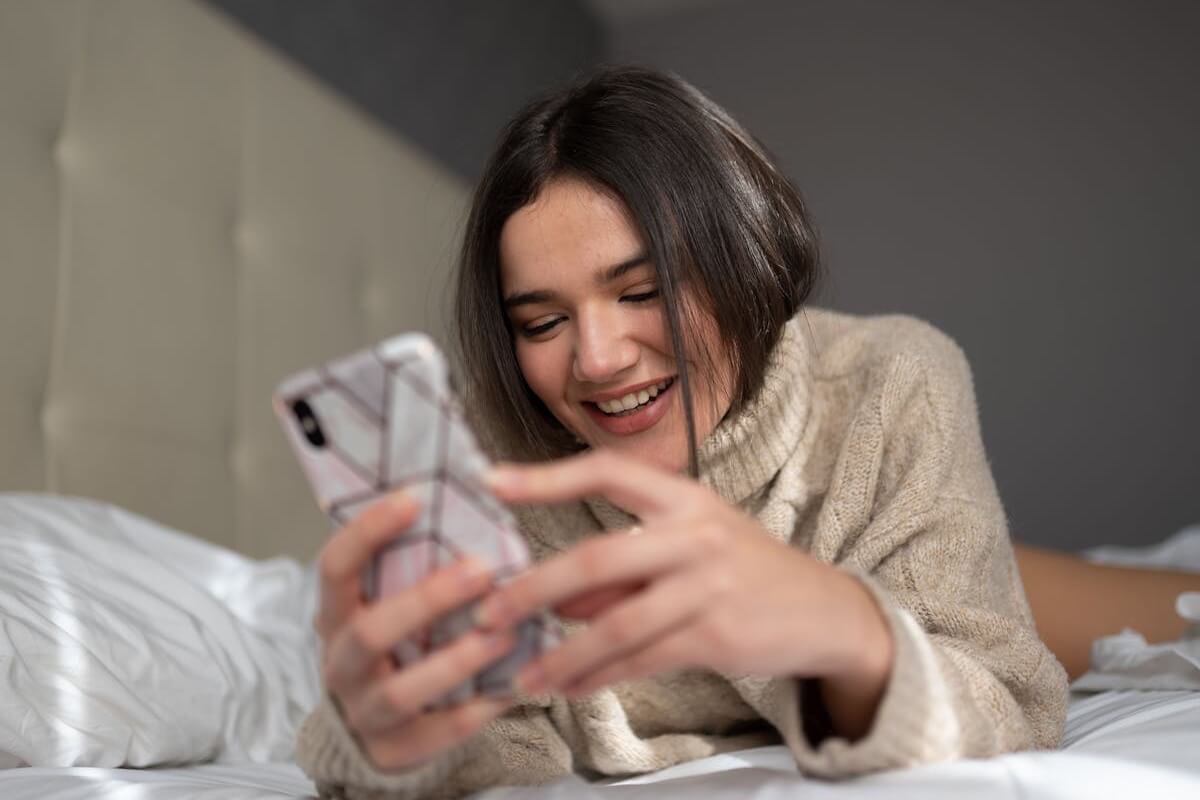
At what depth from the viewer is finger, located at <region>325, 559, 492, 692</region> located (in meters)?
0.50

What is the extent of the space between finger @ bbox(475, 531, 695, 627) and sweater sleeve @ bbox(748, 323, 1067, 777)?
17 centimetres

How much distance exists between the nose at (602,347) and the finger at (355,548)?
381 millimetres

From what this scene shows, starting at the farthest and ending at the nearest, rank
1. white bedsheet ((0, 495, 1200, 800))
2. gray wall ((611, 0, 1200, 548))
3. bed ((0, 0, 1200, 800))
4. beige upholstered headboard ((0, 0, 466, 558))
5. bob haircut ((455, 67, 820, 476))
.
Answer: gray wall ((611, 0, 1200, 548)) → beige upholstered headboard ((0, 0, 466, 558)) → bob haircut ((455, 67, 820, 476)) → bed ((0, 0, 1200, 800)) → white bedsheet ((0, 495, 1200, 800))

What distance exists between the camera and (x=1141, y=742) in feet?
2.39

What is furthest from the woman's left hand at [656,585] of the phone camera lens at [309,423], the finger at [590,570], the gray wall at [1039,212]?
the gray wall at [1039,212]

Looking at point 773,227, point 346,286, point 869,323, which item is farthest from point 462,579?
point 346,286

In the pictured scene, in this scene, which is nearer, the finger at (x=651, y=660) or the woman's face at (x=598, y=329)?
the finger at (x=651, y=660)

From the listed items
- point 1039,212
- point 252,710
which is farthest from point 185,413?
point 1039,212

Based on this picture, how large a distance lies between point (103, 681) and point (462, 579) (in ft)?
1.82

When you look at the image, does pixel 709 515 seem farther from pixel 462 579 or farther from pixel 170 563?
pixel 170 563

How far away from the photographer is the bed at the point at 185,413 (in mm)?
832

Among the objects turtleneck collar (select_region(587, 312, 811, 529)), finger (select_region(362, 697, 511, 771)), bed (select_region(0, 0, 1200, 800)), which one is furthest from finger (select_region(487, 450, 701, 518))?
turtleneck collar (select_region(587, 312, 811, 529))

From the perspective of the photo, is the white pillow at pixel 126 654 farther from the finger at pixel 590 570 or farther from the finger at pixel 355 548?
the finger at pixel 590 570

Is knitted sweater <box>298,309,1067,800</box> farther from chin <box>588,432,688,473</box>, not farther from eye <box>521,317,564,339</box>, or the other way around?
eye <box>521,317,564,339</box>
